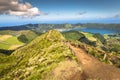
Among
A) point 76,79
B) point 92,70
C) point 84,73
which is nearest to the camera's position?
point 76,79

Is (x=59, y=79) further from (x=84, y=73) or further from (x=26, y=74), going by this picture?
(x=26, y=74)

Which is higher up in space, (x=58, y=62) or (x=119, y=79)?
(x=58, y=62)

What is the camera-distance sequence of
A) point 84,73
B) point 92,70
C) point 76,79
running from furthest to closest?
point 92,70
point 84,73
point 76,79

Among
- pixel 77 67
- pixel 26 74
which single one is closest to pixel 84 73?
pixel 77 67

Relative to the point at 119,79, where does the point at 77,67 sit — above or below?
above

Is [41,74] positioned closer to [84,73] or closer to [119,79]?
[84,73]

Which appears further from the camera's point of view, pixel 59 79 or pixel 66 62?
pixel 66 62

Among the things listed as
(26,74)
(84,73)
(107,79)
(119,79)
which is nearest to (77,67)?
(84,73)

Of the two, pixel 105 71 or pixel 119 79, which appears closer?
pixel 119 79

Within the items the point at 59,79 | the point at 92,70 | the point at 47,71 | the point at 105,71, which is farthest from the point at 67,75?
the point at 105,71
